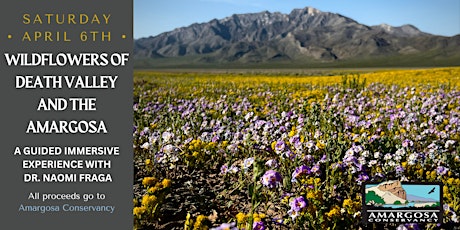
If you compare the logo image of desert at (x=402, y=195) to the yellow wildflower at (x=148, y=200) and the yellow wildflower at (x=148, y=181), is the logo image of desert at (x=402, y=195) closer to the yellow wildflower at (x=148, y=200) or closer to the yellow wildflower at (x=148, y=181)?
the yellow wildflower at (x=148, y=200)

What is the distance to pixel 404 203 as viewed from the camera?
3.33 meters

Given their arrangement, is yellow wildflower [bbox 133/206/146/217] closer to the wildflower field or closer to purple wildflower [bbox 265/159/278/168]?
the wildflower field

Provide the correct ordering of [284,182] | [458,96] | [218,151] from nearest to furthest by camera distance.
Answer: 1. [284,182]
2. [218,151]
3. [458,96]

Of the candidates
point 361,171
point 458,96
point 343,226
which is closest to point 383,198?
point 343,226

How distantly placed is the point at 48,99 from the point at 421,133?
5.76 m

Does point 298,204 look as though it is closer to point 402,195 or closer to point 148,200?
point 402,195

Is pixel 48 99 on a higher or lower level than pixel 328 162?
higher

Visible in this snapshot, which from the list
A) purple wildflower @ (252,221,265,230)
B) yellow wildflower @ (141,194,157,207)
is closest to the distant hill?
purple wildflower @ (252,221,265,230)

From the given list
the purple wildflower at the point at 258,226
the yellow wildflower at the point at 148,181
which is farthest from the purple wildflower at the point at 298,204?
the yellow wildflower at the point at 148,181

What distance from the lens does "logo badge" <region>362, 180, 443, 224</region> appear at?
10.8ft

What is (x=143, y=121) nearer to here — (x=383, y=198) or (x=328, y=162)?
(x=328, y=162)

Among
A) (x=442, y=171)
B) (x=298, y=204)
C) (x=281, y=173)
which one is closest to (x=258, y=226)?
(x=298, y=204)

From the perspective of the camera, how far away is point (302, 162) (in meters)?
5.37

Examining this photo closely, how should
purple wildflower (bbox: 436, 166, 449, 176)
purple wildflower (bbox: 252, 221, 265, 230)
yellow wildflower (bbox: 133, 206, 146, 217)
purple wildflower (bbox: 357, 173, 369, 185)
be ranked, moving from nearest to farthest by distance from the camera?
purple wildflower (bbox: 252, 221, 265, 230)
yellow wildflower (bbox: 133, 206, 146, 217)
purple wildflower (bbox: 357, 173, 369, 185)
purple wildflower (bbox: 436, 166, 449, 176)
